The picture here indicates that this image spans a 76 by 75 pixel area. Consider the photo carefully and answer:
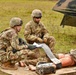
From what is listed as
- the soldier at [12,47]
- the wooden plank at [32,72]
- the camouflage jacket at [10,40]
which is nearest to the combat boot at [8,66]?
the soldier at [12,47]

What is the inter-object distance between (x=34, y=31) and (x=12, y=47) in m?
1.37

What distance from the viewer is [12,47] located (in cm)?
728

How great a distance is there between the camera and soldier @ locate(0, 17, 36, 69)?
7.19 m

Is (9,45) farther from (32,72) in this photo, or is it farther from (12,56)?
(32,72)

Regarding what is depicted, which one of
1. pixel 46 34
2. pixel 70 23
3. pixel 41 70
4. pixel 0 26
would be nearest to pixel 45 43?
pixel 46 34

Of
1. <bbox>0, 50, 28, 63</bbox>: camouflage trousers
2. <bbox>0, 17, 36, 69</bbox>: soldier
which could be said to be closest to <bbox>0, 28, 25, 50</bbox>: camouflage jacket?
<bbox>0, 17, 36, 69</bbox>: soldier

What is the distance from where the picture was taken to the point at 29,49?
7.56 m

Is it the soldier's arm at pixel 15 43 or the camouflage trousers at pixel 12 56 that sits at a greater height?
the soldier's arm at pixel 15 43

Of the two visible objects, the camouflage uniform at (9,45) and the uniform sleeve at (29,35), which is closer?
the camouflage uniform at (9,45)

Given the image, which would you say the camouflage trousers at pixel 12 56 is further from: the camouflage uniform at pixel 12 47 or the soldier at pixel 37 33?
the soldier at pixel 37 33

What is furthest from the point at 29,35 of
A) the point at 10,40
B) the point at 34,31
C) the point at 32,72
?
the point at 32,72

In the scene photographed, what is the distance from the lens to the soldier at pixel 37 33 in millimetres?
8312

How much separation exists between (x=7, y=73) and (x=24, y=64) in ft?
2.20

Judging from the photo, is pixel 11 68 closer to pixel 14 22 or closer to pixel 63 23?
pixel 14 22
